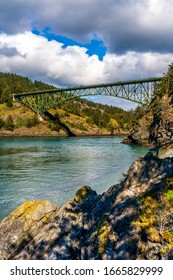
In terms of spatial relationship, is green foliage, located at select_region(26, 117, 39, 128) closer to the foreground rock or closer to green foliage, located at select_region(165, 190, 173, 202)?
the foreground rock

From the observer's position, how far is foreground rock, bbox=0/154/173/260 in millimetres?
8977

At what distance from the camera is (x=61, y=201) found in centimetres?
2527

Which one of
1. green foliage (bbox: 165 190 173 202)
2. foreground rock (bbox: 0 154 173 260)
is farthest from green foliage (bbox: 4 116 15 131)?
green foliage (bbox: 165 190 173 202)

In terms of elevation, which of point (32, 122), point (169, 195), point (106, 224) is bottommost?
point (106, 224)

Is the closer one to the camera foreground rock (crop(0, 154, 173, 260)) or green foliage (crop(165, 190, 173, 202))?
foreground rock (crop(0, 154, 173, 260))

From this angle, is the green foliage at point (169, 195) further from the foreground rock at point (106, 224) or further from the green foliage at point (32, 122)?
the green foliage at point (32, 122)

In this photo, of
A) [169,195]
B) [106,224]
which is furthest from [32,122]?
[169,195]

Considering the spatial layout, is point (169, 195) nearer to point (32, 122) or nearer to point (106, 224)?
point (106, 224)

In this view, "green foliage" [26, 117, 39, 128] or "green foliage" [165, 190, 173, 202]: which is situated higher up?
"green foliage" [26, 117, 39, 128]

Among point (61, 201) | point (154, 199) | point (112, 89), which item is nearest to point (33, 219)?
point (154, 199)

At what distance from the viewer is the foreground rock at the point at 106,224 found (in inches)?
353

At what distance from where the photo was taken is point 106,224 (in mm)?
10344

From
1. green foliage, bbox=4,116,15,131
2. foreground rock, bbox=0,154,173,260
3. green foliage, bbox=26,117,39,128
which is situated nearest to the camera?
foreground rock, bbox=0,154,173,260
